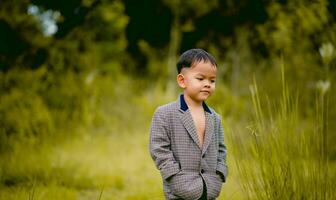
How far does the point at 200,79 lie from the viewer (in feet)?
6.16

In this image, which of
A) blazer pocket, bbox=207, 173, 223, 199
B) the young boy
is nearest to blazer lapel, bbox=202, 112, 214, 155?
the young boy

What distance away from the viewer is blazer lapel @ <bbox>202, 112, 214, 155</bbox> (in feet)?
6.16

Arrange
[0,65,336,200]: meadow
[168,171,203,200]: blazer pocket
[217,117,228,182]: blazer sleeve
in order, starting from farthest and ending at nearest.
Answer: [0,65,336,200]: meadow < [217,117,228,182]: blazer sleeve < [168,171,203,200]: blazer pocket

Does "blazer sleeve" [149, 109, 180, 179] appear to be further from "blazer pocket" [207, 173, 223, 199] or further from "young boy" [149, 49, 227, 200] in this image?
"blazer pocket" [207, 173, 223, 199]

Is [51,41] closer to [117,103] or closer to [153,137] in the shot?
[153,137]

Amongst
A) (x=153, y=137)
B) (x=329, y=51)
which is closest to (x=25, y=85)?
(x=153, y=137)

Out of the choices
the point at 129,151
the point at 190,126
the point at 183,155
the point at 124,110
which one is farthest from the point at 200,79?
the point at 124,110

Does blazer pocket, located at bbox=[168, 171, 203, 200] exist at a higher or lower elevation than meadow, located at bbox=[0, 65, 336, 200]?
lower

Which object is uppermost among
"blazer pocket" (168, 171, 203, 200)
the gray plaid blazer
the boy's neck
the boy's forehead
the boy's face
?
the boy's forehead

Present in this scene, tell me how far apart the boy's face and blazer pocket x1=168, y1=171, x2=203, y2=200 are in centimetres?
33

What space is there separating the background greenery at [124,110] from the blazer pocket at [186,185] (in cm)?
32

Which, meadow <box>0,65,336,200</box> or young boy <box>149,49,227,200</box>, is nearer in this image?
young boy <box>149,49,227,200</box>

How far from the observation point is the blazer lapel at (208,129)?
6.16 ft

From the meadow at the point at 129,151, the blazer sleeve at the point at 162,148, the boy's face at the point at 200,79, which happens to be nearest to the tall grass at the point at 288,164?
the meadow at the point at 129,151
